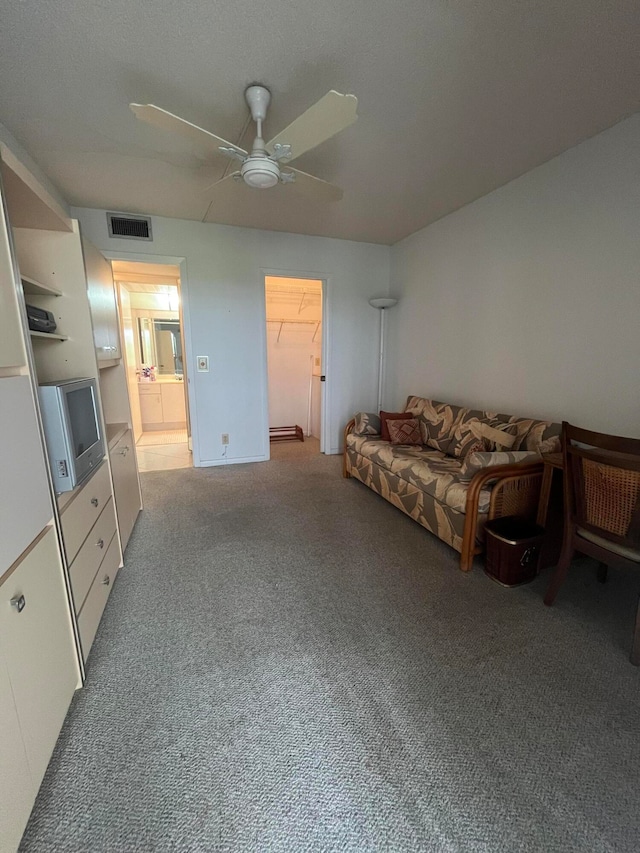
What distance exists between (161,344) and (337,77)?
5.48 m

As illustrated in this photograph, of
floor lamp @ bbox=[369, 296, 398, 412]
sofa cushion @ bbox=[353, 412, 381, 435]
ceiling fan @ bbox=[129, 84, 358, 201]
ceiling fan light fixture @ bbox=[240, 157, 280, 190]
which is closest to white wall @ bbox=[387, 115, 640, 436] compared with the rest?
floor lamp @ bbox=[369, 296, 398, 412]

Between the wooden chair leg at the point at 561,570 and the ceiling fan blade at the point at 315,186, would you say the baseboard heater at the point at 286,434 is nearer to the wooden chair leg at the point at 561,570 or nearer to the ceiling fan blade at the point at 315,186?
the ceiling fan blade at the point at 315,186

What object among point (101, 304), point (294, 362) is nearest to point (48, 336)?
point (101, 304)

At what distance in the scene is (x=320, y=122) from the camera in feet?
4.89

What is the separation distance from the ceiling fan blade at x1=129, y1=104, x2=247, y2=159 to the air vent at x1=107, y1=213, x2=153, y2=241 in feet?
7.04

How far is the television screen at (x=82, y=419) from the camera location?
1478 millimetres

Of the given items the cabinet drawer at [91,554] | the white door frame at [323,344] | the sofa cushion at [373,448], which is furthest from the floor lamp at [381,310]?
the cabinet drawer at [91,554]

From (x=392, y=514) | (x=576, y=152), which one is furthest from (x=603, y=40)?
(x=392, y=514)

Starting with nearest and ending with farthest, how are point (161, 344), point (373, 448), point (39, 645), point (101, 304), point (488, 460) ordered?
point (39, 645) < point (488, 460) < point (101, 304) < point (373, 448) < point (161, 344)

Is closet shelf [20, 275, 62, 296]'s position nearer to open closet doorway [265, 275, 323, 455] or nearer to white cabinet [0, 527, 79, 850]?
white cabinet [0, 527, 79, 850]

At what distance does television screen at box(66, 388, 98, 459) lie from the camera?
4.85ft

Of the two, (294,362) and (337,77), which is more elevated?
(337,77)

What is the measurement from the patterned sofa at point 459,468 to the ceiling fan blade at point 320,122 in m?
1.87

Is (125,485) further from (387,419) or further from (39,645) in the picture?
(387,419)
